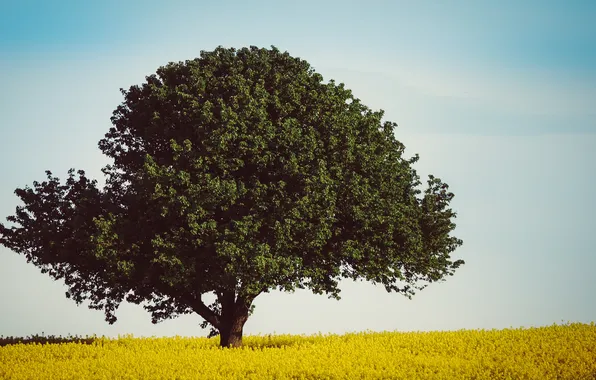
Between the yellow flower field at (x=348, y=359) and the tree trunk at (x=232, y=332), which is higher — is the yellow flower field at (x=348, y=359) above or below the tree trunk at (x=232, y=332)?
below

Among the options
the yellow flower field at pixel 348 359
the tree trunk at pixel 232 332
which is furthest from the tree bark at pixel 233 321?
the yellow flower field at pixel 348 359

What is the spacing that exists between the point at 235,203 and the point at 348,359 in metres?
7.96

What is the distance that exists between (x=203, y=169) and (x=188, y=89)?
161 inches

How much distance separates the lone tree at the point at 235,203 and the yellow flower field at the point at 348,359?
2.63 meters

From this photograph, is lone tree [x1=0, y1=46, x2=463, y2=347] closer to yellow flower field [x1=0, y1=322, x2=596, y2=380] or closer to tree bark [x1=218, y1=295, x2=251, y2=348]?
tree bark [x1=218, y1=295, x2=251, y2=348]

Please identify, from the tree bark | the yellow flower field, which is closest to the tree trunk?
the tree bark

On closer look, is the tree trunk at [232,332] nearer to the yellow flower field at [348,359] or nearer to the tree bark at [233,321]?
the tree bark at [233,321]

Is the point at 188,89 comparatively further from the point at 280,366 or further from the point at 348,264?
the point at 280,366

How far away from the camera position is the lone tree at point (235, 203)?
27.5 m

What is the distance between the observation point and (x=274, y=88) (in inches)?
1182

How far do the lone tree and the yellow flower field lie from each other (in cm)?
263

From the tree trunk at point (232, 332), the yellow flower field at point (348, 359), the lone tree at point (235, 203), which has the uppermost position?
the lone tree at point (235, 203)

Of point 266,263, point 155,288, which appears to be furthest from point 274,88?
point 155,288

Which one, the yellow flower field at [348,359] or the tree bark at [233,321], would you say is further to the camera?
the tree bark at [233,321]
